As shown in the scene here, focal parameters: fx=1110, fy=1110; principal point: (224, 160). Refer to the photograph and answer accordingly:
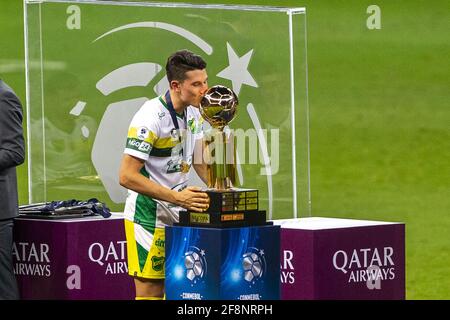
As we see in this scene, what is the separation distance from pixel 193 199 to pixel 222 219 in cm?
17

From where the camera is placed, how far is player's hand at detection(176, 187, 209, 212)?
4.66 m

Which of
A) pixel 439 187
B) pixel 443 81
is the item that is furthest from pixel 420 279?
pixel 443 81

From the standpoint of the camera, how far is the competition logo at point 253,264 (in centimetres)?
461

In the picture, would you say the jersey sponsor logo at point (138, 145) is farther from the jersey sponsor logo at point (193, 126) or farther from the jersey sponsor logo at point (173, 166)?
the jersey sponsor logo at point (193, 126)

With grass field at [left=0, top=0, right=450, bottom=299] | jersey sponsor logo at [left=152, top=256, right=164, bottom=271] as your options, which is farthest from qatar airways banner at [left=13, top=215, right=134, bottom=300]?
grass field at [left=0, top=0, right=450, bottom=299]

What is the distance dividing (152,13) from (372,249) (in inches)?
77.3

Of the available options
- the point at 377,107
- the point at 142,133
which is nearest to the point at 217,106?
the point at 142,133

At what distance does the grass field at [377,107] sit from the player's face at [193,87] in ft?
21.8

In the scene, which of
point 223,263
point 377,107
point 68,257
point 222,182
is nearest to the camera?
point 223,263

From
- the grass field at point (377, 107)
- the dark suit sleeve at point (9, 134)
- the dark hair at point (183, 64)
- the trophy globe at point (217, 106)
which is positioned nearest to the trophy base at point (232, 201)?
the trophy globe at point (217, 106)

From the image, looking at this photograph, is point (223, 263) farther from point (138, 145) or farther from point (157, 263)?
point (138, 145)

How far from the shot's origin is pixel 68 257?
19.6 feet

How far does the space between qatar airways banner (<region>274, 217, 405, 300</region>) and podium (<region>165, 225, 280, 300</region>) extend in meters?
0.85

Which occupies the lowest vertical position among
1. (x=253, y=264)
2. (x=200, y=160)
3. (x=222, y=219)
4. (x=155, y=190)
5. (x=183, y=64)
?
(x=253, y=264)
